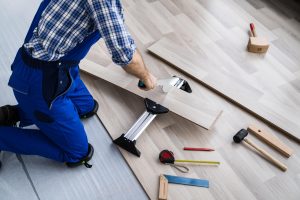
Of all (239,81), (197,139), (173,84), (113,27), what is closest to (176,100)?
(173,84)

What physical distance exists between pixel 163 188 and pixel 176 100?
0.68 metres

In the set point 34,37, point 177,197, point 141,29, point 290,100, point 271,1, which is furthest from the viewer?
point 271,1

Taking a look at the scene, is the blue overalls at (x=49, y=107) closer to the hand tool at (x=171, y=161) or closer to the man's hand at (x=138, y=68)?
the man's hand at (x=138, y=68)

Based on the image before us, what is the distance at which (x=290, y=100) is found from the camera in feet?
8.57

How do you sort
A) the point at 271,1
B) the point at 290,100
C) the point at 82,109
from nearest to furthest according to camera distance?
the point at 82,109
the point at 290,100
the point at 271,1

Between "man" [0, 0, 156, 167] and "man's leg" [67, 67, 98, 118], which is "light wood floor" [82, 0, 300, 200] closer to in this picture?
"man's leg" [67, 67, 98, 118]

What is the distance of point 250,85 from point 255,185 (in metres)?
0.89

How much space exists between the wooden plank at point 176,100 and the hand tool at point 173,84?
3 cm

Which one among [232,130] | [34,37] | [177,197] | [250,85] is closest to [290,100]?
[250,85]

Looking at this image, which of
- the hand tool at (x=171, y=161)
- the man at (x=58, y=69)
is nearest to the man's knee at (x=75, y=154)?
the man at (x=58, y=69)

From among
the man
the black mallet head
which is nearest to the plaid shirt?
the man

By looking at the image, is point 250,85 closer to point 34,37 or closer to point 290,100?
point 290,100

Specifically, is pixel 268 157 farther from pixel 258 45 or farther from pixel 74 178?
pixel 74 178

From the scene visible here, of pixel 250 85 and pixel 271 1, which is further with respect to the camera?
pixel 271 1
